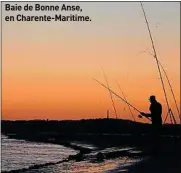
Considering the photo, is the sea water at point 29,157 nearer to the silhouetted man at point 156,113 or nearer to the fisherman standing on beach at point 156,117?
the fisherman standing on beach at point 156,117

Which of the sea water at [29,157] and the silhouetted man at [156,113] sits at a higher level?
the silhouetted man at [156,113]

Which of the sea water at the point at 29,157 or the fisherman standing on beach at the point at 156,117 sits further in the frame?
the sea water at the point at 29,157

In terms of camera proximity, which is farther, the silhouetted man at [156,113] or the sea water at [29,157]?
the sea water at [29,157]

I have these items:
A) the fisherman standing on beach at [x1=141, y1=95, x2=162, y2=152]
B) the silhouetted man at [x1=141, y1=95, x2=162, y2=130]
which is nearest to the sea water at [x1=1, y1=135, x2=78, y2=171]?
the fisherman standing on beach at [x1=141, y1=95, x2=162, y2=152]

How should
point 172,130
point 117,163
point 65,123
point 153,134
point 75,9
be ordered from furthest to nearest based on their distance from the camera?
point 65,123 → point 172,130 → point 153,134 → point 117,163 → point 75,9

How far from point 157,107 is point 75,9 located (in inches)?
200

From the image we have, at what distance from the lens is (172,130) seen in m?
42.2


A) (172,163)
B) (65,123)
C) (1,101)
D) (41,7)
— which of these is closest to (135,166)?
(172,163)

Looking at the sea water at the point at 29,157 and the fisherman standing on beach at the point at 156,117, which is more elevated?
the fisherman standing on beach at the point at 156,117

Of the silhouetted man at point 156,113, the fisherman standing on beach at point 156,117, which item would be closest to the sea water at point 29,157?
the fisherman standing on beach at point 156,117

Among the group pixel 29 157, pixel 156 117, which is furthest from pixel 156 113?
pixel 29 157

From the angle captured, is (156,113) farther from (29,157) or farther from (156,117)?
(29,157)

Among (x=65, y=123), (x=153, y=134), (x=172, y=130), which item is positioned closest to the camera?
(x=153, y=134)

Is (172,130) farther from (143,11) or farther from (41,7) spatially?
(41,7)
